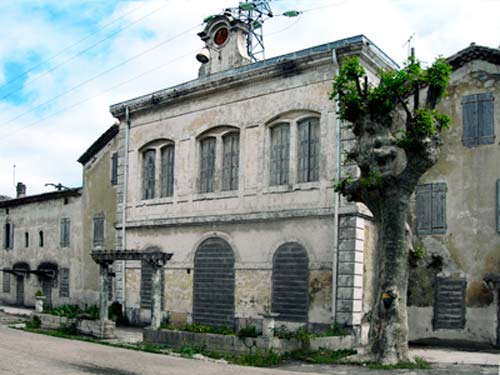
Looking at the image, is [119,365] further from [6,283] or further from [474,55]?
[6,283]

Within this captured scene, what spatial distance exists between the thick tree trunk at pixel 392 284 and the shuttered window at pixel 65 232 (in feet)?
61.0

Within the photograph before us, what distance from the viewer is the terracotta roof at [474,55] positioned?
17.5 metres

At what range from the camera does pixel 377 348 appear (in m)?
13.7

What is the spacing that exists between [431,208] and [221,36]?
32.8 ft

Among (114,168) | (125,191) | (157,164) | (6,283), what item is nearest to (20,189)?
(6,283)

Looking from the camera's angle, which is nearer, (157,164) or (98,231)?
(157,164)

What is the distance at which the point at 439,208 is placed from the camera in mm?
18047

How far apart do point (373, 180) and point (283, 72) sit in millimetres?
6277

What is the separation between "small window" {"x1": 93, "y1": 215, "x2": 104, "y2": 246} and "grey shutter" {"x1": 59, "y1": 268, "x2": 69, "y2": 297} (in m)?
3.22

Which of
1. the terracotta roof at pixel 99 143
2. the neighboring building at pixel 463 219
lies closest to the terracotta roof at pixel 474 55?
the neighboring building at pixel 463 219

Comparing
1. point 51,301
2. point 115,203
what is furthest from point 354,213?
point 51,301

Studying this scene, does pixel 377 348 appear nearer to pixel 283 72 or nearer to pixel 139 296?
pixel 283 72

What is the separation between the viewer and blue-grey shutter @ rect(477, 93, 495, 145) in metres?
17.4

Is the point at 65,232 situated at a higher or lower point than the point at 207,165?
lower
